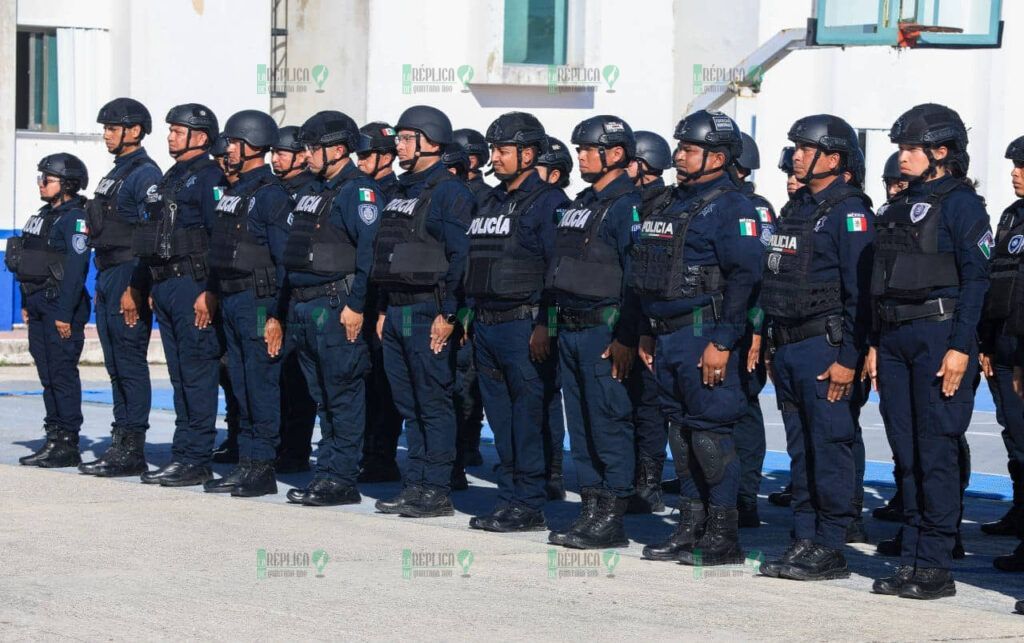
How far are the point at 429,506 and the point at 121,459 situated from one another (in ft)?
8.28

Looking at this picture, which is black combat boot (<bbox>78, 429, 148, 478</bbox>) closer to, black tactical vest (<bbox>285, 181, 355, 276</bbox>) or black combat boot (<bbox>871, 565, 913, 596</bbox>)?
black tactical vest (<bbox>285, 181, 355, 276</bbox>)

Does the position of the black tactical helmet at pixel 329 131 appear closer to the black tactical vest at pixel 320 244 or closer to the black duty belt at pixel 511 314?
the black tactical vest at pixel 320 244

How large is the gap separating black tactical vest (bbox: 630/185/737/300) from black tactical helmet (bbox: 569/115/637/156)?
0.75m

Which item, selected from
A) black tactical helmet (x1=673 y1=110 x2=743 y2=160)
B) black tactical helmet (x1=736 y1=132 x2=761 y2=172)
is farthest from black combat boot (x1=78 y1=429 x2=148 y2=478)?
black tactical helmet (x1=673 y1=110 x2=743 y2=160)

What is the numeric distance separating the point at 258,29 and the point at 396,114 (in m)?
2.18

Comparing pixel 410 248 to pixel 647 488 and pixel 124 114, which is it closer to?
pixel 647 488

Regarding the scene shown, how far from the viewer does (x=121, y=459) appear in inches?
451

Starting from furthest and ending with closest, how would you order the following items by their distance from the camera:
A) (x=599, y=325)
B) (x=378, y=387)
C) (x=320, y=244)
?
(x=378, y=387), (x=320, y=244), (x=599, y=325)

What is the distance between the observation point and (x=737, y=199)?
856 centimetres

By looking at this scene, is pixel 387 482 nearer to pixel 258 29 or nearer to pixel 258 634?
pixel 258 634

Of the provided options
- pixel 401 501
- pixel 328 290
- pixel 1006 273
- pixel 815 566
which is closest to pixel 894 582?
pixel 815 566

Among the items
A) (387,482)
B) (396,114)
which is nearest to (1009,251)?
(387,482)

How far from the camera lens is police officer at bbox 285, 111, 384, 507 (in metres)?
10.2

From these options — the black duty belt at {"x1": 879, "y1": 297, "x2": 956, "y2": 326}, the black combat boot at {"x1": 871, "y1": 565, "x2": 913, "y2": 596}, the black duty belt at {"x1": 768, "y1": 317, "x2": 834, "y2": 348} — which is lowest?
the black combat boot at {"x1": 871, "y1": 565, "x2": 913, "y2": 596}
